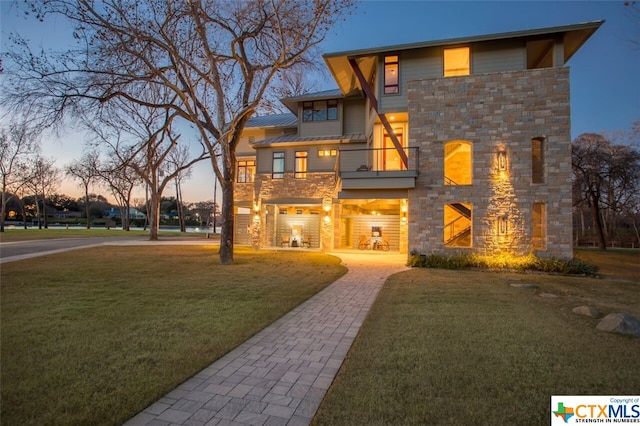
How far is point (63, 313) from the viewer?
17.8ft

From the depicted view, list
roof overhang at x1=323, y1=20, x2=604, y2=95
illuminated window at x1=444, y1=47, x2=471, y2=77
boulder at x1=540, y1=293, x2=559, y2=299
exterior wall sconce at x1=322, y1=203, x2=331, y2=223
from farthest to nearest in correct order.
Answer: exterior wall sconce at x1=322, y1=203, x2=331, y2=223, illuminated window at x1=444, y1=47, x2=471, y2=77, roof overhang at x1=323, y1=20, x2=604, y2=95, boulder at x1=540, y1=293, x2=559, y2=299

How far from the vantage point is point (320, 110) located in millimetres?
→ 18641

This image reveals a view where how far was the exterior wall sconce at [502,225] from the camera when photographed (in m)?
12.1

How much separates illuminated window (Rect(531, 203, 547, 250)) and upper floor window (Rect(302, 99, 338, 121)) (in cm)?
1104

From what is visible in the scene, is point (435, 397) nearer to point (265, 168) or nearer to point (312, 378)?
point (312, 378)

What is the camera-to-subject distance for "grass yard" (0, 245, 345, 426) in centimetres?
286

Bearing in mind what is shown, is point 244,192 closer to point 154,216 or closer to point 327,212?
point 327,212

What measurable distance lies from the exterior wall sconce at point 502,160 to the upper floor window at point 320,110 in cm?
913

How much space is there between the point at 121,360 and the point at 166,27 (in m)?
11.4

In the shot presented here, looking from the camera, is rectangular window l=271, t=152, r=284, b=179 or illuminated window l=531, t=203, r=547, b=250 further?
rectangular window l=271, t=152, r=284, b=179

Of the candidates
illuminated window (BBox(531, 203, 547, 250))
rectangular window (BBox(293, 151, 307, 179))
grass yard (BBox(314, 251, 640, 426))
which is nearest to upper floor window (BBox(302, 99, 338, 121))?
rectangular window (BBox(293, 151, 307, 179))

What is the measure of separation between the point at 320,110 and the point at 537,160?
11.3 metres

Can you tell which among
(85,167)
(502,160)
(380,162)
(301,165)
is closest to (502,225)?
(502,160)

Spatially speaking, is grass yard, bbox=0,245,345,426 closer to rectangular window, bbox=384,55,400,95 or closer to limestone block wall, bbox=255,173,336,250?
limestone block wall, bbox=255,173,336,250
